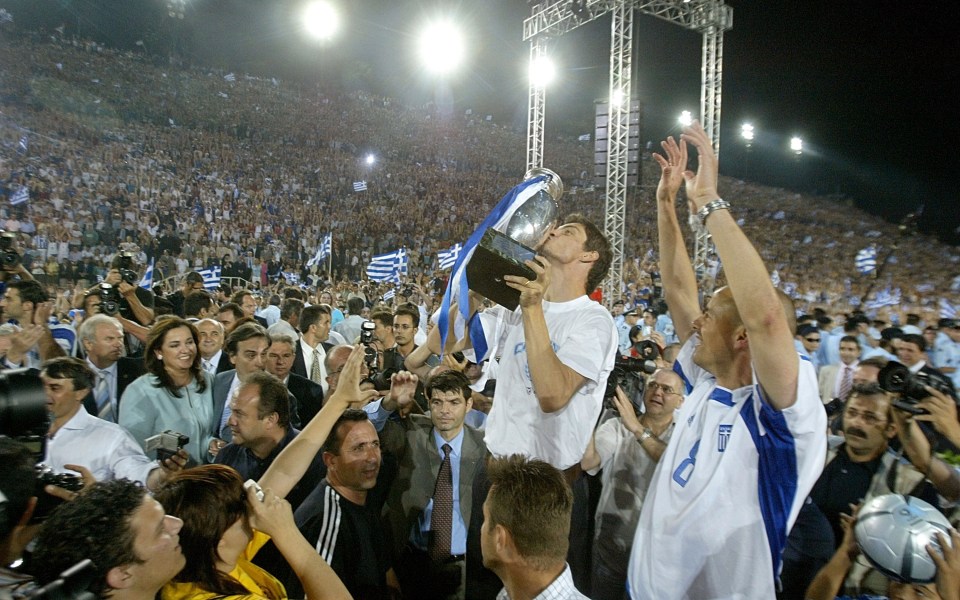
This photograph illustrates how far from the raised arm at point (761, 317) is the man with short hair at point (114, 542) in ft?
5.45

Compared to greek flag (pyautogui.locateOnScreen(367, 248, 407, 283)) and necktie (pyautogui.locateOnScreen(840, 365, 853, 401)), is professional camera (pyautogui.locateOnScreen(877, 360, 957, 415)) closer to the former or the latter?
necktie (pyautogui.locateOnScreen(840, 365, 853, 401))

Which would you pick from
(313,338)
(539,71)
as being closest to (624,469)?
(313,338)

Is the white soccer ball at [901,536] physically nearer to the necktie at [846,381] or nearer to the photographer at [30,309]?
the photographer at [30,309]

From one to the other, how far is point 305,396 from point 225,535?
2843 mm

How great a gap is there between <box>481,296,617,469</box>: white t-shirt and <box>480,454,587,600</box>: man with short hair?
0.45m

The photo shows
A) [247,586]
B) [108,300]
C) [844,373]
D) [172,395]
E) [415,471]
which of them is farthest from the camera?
[844,373]

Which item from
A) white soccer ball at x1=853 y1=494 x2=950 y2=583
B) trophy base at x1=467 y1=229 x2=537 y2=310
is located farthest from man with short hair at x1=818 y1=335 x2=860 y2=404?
trophy base at x1=467 y1=229 x2=537 y2=310

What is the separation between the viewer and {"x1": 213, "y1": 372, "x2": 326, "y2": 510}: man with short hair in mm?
3051

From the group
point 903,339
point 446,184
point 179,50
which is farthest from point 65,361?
point 179,50

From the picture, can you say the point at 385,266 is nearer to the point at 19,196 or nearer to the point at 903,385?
the point at 19,196

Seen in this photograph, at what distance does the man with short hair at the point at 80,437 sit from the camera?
296 cm

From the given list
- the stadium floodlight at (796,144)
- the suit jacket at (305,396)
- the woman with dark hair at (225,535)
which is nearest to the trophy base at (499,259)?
the woman with dark hair at (225,535)

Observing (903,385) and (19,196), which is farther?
(19,196)

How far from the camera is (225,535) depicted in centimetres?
188
